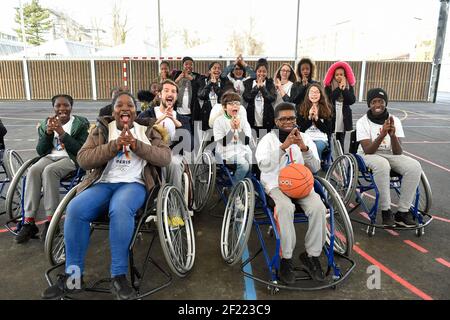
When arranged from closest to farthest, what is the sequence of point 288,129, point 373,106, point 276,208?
point 276,208, point 288,129, point 373,106

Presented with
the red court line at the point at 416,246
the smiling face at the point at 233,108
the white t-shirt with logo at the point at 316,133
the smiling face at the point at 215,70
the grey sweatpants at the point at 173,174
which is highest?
the smiling face at the point at 215,70

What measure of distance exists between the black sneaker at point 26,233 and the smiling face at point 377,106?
3524 mm

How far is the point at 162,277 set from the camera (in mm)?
2574

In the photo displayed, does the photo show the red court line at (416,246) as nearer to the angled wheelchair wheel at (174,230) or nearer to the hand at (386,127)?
the hand at (386,127)

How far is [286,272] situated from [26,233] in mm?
2298

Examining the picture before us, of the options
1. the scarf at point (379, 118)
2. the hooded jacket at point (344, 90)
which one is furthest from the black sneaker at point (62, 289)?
the hooded jacket at point (344, 90)

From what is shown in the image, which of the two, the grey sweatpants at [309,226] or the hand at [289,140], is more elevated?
the hand at [289,140]

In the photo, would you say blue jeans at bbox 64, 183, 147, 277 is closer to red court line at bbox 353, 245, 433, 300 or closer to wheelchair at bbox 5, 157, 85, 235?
wheelchair at bbox 5, 157, 85, 235

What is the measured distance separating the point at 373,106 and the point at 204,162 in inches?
75.8

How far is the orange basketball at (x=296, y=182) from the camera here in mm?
2574

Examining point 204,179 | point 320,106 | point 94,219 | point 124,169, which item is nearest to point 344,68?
point 320,106

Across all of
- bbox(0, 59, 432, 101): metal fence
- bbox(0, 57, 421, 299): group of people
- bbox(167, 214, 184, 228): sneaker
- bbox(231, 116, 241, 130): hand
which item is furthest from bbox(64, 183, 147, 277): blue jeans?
bbox(0, 59, 432, 101): metal fence
